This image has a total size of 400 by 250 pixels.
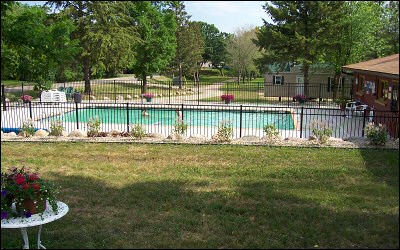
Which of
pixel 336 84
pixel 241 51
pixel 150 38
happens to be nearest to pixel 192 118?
pixel 336 84

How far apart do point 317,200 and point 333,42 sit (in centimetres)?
298

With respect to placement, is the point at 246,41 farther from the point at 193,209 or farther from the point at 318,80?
the point at 193,209

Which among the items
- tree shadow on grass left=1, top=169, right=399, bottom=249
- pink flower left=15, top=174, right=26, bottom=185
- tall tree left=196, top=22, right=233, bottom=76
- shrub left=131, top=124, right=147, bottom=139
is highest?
tall tree left=196, top=22, right=233, bottom=76

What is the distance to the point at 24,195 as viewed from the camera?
4.38 metres

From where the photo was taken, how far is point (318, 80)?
2861 cm

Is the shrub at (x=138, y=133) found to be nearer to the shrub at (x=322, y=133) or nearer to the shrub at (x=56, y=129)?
the shrub at (x=56, y=129)

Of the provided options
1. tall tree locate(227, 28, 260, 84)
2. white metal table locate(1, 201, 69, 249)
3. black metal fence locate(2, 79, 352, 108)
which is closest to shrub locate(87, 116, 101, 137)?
white metal table locate(1, 201, 69, 249)

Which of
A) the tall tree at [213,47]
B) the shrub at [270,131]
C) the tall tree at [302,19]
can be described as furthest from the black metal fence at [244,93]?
the tall tree at [213,47]

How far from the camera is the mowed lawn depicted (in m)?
4.88

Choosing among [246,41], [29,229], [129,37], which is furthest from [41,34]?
[246,41]

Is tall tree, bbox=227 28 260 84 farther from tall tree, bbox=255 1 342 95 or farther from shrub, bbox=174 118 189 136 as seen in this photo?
tall tree, bbox=255 1 342 95

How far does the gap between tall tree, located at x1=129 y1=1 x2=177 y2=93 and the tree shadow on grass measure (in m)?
23.4

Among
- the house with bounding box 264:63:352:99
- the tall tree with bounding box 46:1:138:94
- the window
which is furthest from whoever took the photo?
the window

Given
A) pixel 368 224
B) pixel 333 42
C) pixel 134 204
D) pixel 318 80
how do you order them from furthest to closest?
pixel 318 80 < pixel 333 42 < pixel 134 204 < pixel 368 224
